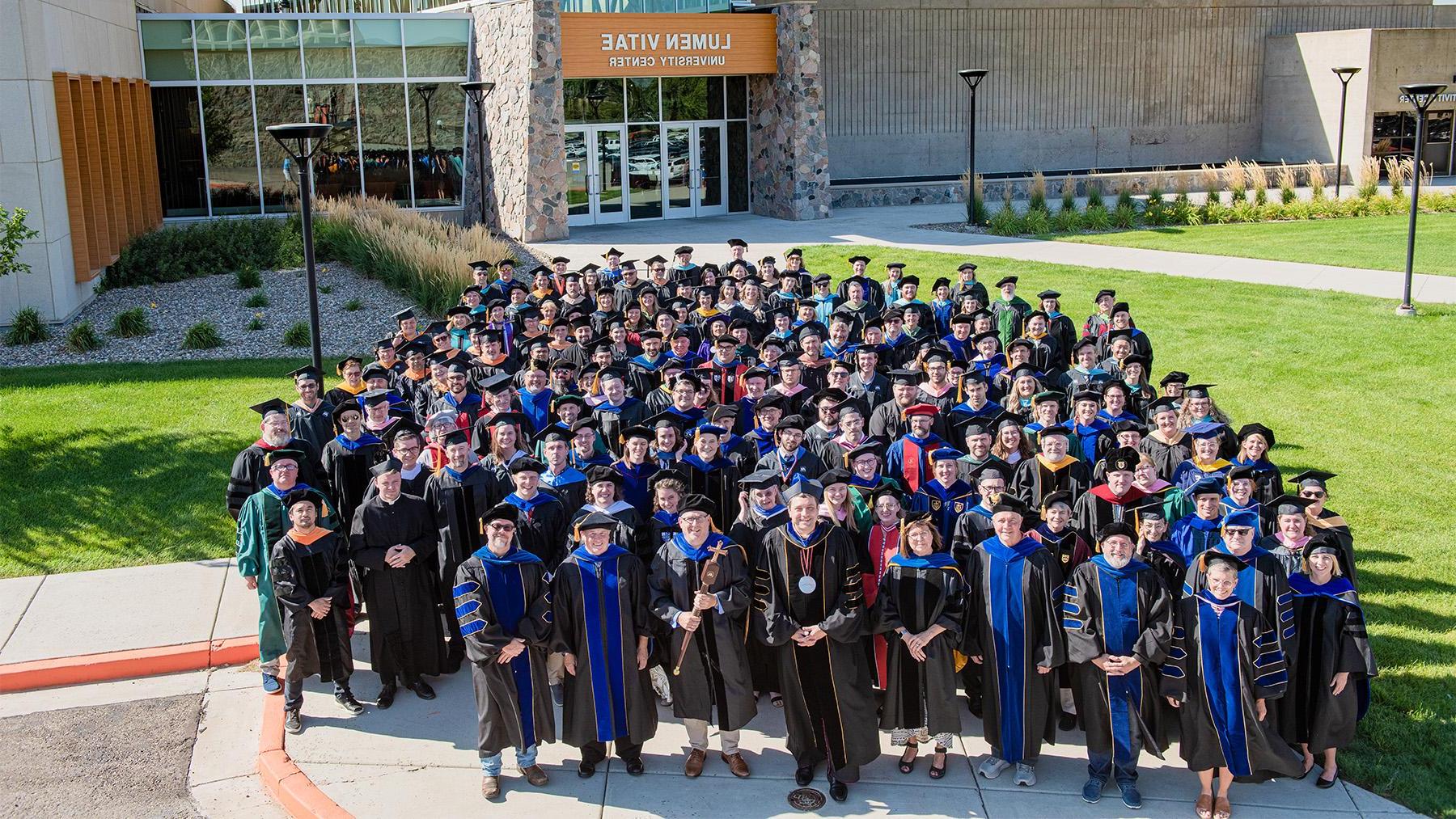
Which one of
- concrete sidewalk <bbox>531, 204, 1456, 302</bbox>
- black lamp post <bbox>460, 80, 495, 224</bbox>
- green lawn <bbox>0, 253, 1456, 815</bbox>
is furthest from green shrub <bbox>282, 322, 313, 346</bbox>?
black lamp post <bbox>460, 80, 495, 224</bbox>

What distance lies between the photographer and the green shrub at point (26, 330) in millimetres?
17000

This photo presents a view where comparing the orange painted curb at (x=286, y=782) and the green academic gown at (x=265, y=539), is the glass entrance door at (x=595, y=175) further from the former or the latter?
the orange painted curb at (x=286, y=782)

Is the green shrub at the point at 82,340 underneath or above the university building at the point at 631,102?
underneath

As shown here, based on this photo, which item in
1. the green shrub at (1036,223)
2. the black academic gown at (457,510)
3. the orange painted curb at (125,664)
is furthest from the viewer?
the green shrub at (1036,223)

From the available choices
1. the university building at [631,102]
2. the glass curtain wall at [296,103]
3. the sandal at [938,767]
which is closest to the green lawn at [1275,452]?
the sandal at [938,767]

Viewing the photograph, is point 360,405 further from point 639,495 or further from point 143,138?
point 143,138

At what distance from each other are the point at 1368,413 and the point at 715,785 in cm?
1010

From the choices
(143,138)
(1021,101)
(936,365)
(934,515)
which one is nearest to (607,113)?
Result: (143,138)

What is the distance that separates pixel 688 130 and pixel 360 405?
20.9 metres

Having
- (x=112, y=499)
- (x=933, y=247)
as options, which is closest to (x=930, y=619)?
(x=112, y=499)

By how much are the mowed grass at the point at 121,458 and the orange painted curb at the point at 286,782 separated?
125 inches

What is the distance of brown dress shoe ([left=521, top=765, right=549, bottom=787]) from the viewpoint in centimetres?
713

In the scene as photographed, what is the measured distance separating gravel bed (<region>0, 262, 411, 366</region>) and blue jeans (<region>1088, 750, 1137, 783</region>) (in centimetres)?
1239

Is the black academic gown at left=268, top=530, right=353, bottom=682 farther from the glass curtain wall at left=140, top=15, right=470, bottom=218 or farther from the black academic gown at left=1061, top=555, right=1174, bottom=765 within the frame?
the glass curtain wall at left=140, top=15, right=470, bottom=218
